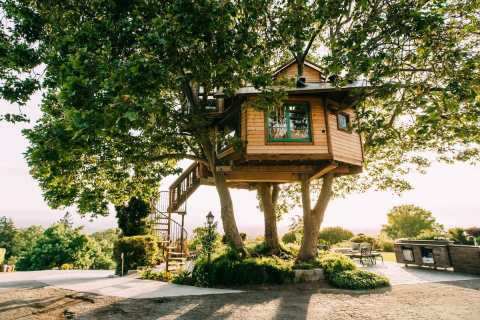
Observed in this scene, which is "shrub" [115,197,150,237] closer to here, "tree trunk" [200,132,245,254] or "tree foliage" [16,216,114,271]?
"tree trunk" [200,132,245,254]

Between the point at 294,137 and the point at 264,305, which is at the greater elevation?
the point at 294,137

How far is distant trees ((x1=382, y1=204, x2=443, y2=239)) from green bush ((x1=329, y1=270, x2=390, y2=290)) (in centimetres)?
3544

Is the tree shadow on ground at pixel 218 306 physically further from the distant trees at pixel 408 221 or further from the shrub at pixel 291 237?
the distant trees at pixel 408 221

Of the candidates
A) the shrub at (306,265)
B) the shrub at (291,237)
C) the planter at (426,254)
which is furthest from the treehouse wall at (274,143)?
the shrub at (291,237)

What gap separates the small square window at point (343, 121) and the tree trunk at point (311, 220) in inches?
92.4

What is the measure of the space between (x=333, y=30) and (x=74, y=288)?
51.0 ft

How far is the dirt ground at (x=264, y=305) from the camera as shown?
7105 millimetres

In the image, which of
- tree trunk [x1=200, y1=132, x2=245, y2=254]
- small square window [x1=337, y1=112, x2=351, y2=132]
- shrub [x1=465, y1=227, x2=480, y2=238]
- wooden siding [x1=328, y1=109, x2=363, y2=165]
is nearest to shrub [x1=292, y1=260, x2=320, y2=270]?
tree trunk [x1=200, y1=132, x2=245, y2=254]

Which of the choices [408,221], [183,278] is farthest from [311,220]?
[408,221]

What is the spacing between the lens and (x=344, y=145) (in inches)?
517

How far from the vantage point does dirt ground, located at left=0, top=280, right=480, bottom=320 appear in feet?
23.3

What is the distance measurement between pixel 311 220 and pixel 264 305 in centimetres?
595

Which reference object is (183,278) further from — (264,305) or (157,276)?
(264,305)

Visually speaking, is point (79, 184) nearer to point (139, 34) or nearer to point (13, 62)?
point (13, 62)
